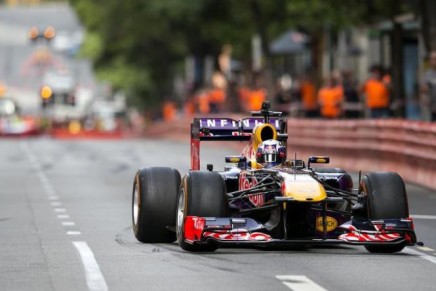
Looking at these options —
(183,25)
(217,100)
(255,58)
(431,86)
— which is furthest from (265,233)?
(183,25)

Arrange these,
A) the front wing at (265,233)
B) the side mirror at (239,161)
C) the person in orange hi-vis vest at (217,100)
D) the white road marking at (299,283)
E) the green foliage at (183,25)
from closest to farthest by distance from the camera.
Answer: the white road marking at (299,283) → the front wing at (265,233) → the side mirror at (239,161) → the green foliage at (183,25) → the person in orange hi-vis vest at (217,100)

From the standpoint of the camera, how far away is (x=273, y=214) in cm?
1401

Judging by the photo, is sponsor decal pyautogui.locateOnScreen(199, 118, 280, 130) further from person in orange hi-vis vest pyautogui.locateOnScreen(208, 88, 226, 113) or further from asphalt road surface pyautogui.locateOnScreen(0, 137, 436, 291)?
person in orange hi-vis vest pyautogui.locateOnScreen(208, 88, 226, 113)

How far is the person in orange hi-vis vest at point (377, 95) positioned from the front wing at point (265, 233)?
19913 mm

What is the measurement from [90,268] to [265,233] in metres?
1.76

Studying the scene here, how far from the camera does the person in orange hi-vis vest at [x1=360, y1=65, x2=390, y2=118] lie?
111ft

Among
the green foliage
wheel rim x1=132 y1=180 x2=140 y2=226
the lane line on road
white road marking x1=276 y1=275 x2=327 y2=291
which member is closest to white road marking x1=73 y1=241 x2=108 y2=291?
the lane line on road

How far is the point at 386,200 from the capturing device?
46.2ft

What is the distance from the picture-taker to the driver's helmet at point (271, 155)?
49.0 ft

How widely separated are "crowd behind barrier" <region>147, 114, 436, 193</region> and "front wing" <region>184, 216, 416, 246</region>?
10560mm

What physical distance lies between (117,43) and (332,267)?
208ft

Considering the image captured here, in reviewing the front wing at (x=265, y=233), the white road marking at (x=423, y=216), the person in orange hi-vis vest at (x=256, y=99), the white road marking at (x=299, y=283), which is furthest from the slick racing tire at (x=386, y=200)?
the person in orange hi-vis vest at (x=256, y=99)

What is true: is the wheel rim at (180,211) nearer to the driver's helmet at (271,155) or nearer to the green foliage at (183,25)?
the driver's helmet at (271,155)

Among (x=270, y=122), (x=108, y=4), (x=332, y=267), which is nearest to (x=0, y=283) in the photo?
(x=332, y=267)
